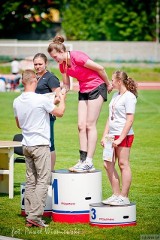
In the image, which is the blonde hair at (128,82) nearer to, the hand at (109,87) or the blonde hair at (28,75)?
the hand at (109,87)

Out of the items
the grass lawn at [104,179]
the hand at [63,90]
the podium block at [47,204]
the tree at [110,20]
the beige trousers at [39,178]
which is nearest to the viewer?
the grass lawn at [104,179]

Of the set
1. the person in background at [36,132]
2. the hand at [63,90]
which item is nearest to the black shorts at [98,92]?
the hand at [63,90]

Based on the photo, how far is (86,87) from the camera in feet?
41.0

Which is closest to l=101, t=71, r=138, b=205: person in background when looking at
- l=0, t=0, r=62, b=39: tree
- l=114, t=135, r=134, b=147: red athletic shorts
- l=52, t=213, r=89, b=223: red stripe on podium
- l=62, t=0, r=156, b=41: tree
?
l=114, t=135, r=134, b=147: red athletic shorts

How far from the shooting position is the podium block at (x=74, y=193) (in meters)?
11.8

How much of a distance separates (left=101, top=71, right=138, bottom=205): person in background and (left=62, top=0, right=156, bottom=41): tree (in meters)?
65.4

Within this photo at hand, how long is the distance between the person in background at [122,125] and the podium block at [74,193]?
7.5 inches

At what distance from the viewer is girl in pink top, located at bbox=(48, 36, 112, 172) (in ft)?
40.4

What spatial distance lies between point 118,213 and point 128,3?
67916 mm

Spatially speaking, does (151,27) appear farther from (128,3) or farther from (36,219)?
(36,219)

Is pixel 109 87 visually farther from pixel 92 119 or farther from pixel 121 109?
pixel 121 109

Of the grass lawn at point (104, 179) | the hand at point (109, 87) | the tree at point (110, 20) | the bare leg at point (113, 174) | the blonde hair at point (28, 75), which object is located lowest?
the tree at point (110, 20)

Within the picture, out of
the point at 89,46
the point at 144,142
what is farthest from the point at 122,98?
the point at 89,46

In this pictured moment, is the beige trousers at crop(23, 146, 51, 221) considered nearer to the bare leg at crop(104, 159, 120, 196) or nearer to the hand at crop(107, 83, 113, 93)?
the bare leg at crop(104, 159, 120, 196)
